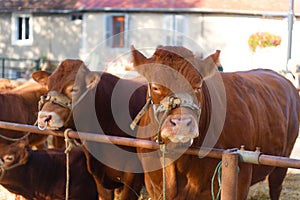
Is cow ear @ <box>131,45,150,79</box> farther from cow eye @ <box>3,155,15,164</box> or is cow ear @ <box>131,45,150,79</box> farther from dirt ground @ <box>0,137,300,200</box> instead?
dirt ground @ <box>0,137,300,200</box>

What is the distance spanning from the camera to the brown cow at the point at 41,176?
18.4ft

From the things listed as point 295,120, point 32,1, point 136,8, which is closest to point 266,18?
point 136,8

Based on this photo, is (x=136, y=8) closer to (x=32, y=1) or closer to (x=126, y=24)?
(x=126, y=24)

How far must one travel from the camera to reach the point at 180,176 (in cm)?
411

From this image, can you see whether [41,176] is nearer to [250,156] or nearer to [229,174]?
[229,174]

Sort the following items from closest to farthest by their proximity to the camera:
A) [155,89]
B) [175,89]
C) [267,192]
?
[175,89], [155,89], [267,192]

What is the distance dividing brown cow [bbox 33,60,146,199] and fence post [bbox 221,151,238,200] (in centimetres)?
169

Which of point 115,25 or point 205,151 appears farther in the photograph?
point 115,25

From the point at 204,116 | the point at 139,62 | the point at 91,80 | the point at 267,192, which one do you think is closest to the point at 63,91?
the point at 91,80

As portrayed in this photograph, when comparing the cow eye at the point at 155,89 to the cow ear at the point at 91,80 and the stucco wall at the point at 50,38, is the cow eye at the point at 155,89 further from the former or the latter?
the stucco wall at the point at 50,38

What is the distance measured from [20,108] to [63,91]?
2668 mm

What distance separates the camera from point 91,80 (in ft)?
16.4

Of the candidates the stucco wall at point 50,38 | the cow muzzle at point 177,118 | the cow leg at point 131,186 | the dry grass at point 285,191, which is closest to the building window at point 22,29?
the stucco wall at point 50,38

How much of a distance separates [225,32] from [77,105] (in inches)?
883
